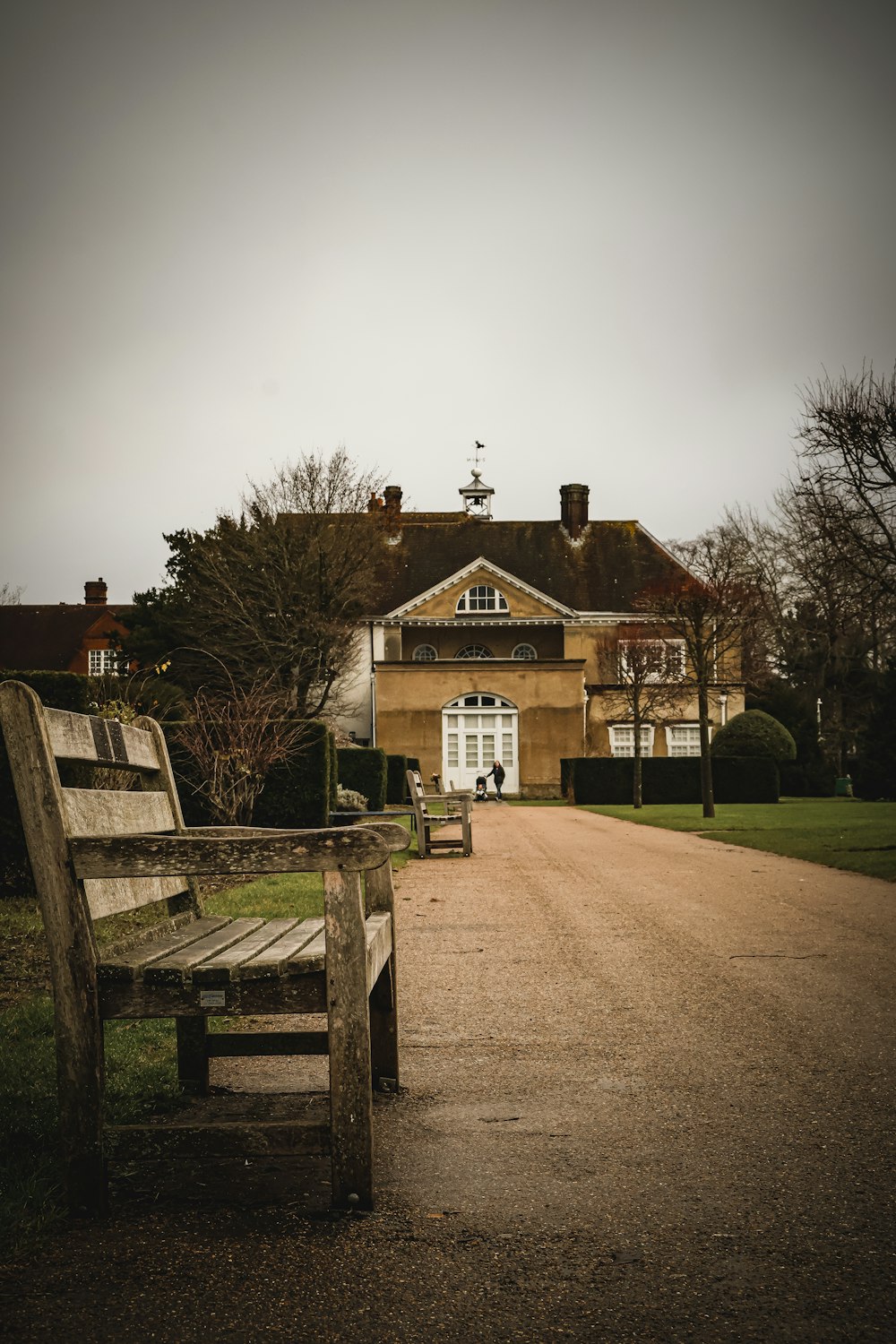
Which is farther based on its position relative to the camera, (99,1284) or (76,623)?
(76,623)

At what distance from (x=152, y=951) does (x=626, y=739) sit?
43.9 meters

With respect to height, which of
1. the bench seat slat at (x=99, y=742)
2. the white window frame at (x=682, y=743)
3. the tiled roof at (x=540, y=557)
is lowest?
the bench seat slat at (x=99, y=742)

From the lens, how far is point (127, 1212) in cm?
290

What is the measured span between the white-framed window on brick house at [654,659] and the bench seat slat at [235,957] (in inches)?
1256

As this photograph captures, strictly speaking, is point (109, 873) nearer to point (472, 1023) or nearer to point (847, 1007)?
point (472, 1023)

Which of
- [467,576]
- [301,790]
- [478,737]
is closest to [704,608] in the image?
[301,790]

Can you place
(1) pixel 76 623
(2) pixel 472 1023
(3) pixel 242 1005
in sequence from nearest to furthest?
(3) pixel 242 1005, (2) pixel 472 1023, (1) pixel 76 623

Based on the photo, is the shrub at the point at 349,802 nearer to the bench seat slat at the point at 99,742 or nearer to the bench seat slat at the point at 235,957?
the bench seat slat at the point at 99,742

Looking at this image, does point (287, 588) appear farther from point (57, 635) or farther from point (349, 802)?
point (57, 635)

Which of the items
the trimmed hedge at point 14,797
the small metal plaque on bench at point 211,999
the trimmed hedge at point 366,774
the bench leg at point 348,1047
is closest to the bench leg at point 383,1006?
the bench leg at point 348,1047

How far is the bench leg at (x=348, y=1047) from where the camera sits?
9.36ft

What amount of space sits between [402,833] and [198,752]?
1233 centimetres

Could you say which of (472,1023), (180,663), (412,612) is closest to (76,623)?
(412,612)

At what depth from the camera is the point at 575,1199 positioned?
118 inches
